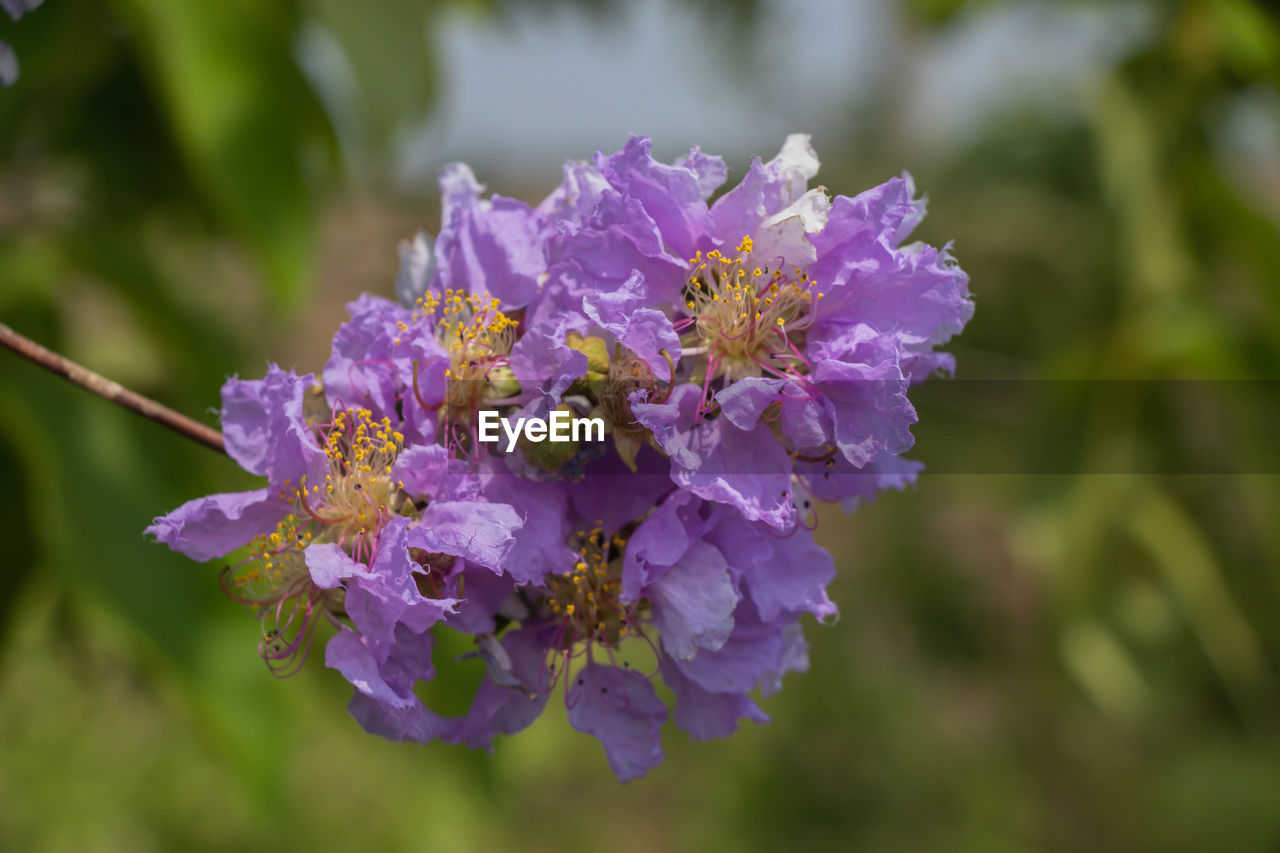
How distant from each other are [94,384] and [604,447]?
1.79 feet

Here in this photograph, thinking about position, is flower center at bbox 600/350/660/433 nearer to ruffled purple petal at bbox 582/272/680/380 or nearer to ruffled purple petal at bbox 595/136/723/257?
ruffled purple petal at bbox 582/272/680/380

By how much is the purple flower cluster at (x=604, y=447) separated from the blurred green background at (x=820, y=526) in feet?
0.58

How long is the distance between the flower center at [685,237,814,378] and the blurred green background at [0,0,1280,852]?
5.6 inches

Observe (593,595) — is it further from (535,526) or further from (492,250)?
(492,250)

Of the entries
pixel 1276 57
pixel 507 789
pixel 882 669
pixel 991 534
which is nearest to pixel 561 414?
pixel 507 789

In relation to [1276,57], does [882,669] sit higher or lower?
lower

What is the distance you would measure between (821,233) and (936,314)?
148mm

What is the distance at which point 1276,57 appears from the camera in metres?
2.89

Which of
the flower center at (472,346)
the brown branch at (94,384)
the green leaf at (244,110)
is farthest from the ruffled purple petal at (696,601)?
the green leaf at (244,110)

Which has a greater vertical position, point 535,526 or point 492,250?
point 492,250

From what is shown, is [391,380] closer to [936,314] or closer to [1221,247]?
[936,314]

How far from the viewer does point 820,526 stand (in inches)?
71.7

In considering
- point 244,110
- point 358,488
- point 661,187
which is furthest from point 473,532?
point 244,110

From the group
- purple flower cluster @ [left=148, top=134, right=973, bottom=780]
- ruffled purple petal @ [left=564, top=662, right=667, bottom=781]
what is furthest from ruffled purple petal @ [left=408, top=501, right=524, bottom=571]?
ruffled purple petal @ [left=564, top=662, right=667, bottom=781]
